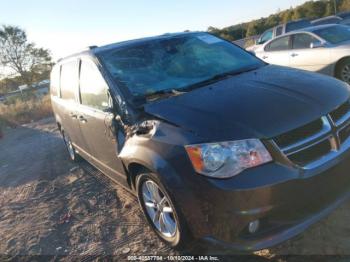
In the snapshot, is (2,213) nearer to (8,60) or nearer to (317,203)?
(317,203)

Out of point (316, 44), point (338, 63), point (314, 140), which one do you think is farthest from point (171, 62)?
point (316, 44)

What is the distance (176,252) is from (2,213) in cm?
322

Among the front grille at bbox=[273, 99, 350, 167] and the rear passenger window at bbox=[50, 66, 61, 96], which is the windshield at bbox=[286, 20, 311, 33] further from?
the front grille at bbox=[273, 99, 350, 167]

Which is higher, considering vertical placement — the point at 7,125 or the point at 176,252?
the point at 176,252

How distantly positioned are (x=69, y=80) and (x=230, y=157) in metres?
3.49

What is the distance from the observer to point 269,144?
2635 millimetres

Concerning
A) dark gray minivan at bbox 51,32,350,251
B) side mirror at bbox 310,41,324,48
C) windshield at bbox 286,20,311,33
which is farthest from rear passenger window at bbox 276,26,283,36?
dark gray minivan at bbox 51,32,350,251

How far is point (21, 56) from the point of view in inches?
1607

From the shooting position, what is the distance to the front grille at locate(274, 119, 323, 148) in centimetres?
269

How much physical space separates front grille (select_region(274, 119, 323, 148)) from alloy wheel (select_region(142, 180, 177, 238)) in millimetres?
1044

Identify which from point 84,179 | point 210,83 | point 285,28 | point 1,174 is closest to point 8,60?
point 285,28

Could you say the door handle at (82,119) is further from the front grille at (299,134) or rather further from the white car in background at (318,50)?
the white car in background at (318,50)

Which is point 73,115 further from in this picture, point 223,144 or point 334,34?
point 334,34

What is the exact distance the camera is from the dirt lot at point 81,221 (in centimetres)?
323
